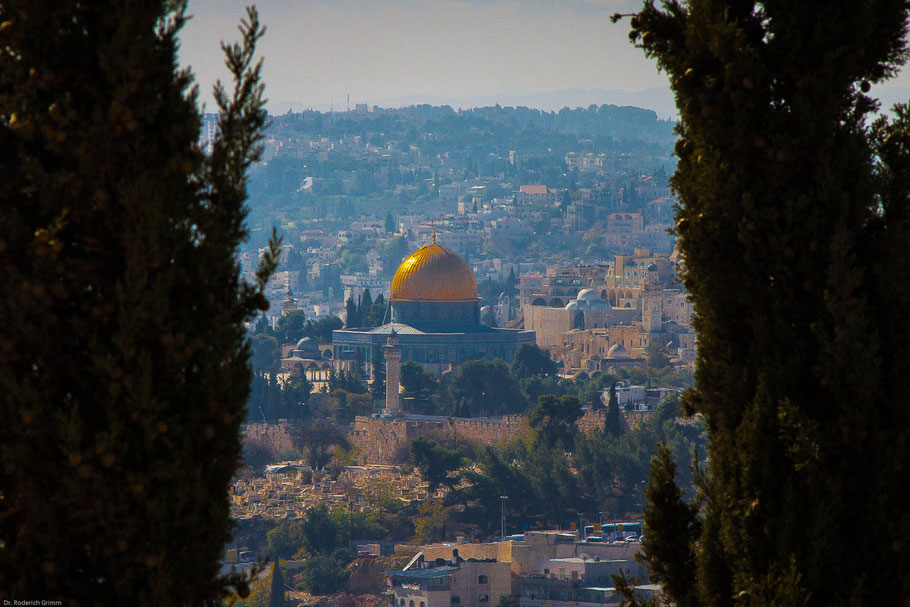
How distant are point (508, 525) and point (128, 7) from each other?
31.5 meters

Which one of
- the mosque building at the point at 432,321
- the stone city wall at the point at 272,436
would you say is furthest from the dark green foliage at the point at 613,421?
the mosque building at the point at 432,321

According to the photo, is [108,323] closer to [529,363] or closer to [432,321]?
[432,321]

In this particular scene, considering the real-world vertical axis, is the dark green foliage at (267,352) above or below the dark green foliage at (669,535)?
below

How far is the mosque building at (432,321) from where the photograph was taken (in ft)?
177

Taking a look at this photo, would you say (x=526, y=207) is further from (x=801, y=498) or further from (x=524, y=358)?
(x=801, y=498)

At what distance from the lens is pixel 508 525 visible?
3428 cm

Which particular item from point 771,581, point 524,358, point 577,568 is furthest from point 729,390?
point 524,358

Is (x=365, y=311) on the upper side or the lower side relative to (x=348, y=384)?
upper

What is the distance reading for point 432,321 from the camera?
5559 centimetres

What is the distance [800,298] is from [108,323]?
1757mm

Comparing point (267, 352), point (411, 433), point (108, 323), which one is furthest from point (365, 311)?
point (108, 323)

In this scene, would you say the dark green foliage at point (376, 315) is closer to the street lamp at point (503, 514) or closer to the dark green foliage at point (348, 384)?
the dark green foliage at point (348, 384)

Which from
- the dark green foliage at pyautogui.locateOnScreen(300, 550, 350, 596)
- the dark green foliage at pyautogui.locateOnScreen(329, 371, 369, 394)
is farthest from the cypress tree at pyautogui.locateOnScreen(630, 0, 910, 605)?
the dark green foliage at pyautogui.locateOnScreen(329, 371, 369, 394)

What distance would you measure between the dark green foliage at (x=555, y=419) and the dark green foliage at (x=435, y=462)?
277cm
